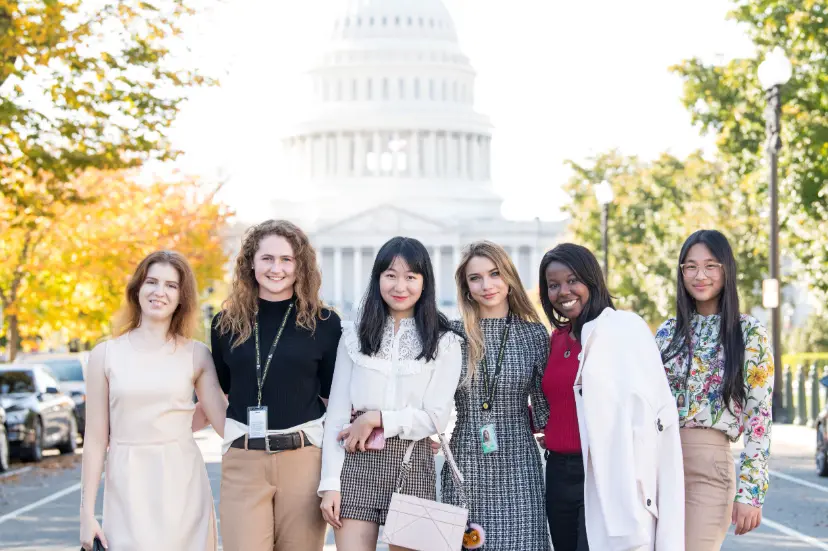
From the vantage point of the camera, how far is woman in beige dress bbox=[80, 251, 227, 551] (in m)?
6.67

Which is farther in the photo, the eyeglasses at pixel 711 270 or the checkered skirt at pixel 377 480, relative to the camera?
the eyeglasses at pixel 711 270

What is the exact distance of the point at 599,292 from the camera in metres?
6.92

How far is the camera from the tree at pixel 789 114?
89.0 ft

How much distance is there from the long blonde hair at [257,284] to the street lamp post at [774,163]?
1945 centimetres

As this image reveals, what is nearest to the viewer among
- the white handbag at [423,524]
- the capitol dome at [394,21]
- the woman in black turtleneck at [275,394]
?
the white handbag at [423,524]

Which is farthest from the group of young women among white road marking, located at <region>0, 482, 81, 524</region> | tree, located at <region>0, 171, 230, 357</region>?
tree, located at <region>0, 171, 230, 357</region>

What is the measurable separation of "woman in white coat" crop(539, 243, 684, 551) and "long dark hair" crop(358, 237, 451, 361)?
0.68m

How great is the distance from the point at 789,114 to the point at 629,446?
23.4 metres

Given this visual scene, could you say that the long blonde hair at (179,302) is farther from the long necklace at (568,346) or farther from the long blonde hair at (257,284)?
the long necklace at (568,346)

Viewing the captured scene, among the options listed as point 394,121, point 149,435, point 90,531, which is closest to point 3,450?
point 149,435

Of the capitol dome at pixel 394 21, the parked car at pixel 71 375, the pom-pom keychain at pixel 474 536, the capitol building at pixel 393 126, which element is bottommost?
the parked car at pixel 71 375

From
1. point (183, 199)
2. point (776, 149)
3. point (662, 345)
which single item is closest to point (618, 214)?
point (183, 199)

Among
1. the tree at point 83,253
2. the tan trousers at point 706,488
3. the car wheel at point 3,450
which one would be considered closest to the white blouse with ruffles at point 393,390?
the tan trousers at point 706,488

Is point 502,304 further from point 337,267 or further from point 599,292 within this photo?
point 337,267
